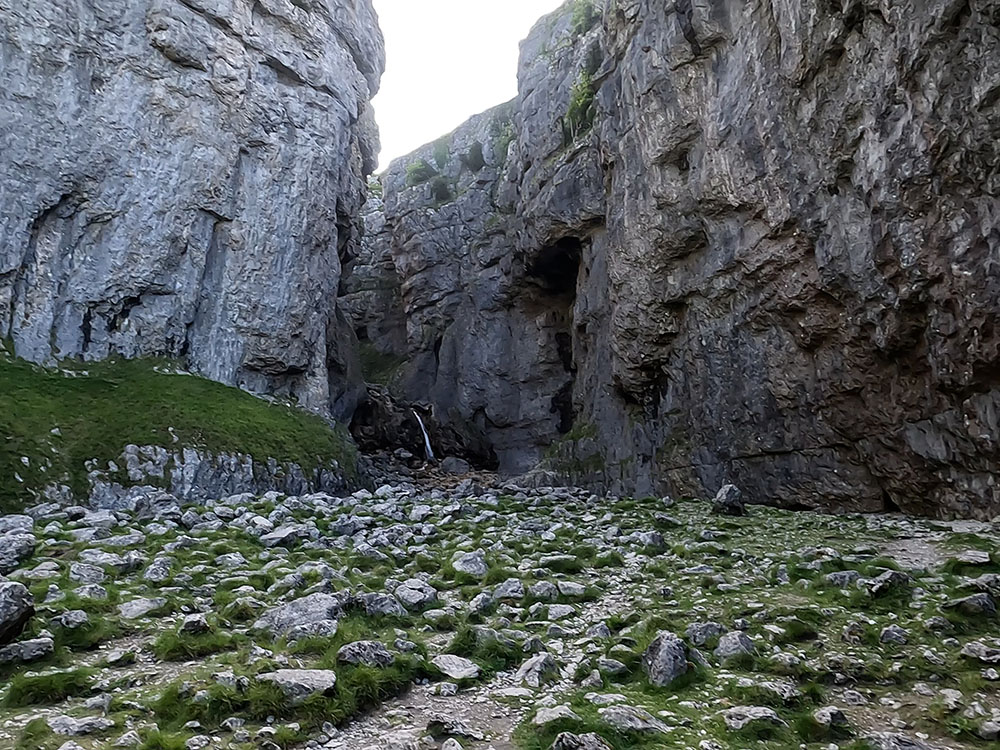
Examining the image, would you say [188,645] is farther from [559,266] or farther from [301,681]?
[559,266]

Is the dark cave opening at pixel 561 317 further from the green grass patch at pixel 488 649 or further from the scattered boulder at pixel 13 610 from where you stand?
the scattered boulder at pixel 13 610

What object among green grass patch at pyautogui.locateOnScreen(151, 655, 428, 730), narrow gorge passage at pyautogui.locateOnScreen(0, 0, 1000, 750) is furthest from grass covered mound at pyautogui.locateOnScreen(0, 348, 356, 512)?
green grass patch at pyautogui.locateOnScreen(151, 655, 428, 730)

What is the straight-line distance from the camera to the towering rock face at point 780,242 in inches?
514

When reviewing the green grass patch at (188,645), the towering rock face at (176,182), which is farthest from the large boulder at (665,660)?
the towering rock face at (176,182)

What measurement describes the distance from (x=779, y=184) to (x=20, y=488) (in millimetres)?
21386

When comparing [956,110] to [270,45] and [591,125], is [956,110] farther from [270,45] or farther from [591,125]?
[270,45]

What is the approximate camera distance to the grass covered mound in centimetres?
1862

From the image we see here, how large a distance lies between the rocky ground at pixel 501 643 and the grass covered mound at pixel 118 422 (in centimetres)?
724

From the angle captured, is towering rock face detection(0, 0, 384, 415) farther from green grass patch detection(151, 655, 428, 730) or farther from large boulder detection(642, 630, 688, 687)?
large boulder detection(642, 630, 688, 687)

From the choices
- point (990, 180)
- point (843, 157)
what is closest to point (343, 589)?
point (990, 180)

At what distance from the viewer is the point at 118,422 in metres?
21.3

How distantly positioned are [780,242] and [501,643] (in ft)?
50.9

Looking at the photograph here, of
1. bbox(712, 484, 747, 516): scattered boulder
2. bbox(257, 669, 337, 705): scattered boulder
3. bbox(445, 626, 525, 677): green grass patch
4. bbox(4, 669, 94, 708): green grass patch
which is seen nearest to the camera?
bbox(257, 669, 337, 705): scattered boulder

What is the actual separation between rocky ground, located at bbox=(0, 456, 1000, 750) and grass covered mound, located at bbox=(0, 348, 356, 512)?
7242 millimetres
